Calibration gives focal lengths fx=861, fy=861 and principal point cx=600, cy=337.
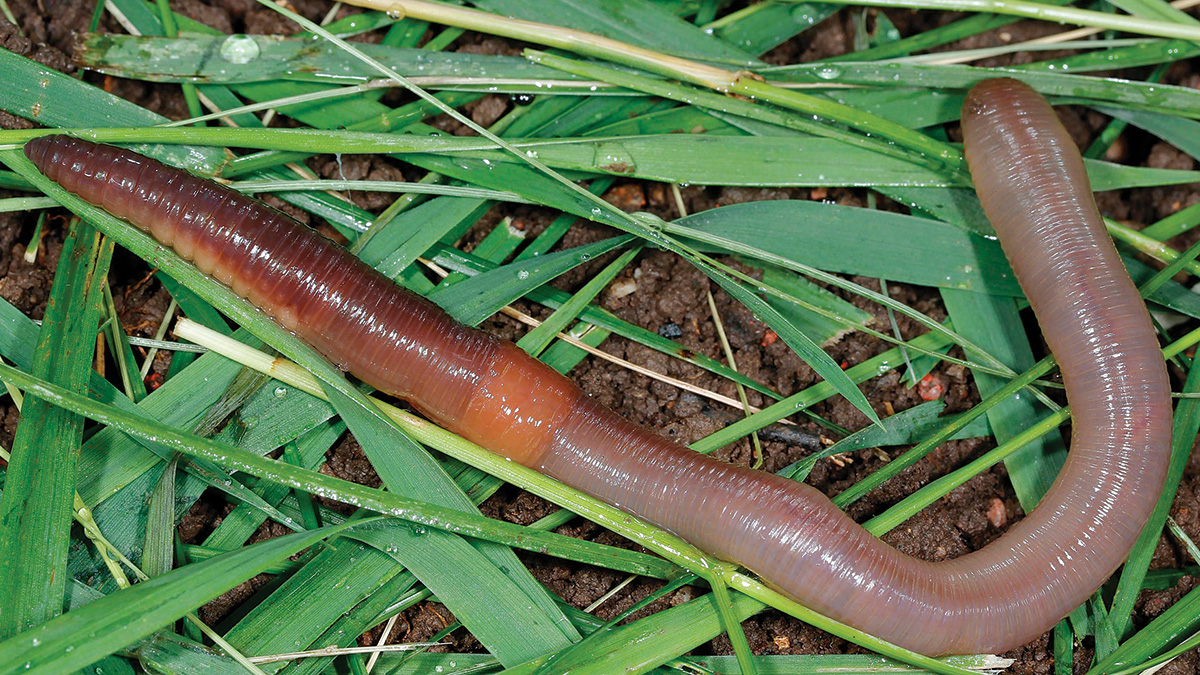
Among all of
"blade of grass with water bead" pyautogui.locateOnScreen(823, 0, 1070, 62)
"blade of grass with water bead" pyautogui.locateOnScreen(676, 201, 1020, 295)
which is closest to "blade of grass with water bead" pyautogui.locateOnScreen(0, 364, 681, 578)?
"blade of grass with water bead" pyautogui.locateOnScreen(676, 201, 1020, 295)

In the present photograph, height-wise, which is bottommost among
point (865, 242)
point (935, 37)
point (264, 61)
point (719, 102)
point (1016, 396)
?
point (1016, 396)

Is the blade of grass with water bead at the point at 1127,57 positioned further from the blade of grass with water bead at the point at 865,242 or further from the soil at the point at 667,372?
the blade of grass with water bead at the point at 865,242

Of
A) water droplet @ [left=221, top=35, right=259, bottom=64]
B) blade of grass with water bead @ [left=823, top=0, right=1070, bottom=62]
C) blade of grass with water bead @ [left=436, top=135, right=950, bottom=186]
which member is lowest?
blade of grass with water bead @ [left=436, top=135, right=950, bottom=186]

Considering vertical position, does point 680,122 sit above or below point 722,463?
Answer: above

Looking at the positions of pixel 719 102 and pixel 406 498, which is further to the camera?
pixel 719 102

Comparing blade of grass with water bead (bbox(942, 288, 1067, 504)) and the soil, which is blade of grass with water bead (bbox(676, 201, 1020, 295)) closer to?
blade of grass with water bead (bbox(942, 288, 1067, 504))

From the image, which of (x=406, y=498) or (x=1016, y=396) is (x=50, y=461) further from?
(x=1016, y=396)

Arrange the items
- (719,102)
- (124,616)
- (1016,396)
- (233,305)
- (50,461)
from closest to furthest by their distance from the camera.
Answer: (124,616) → (50,461) → (233,305) → (1016,396) → (719,102)

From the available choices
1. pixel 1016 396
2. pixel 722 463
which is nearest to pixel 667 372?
pixel 722 463

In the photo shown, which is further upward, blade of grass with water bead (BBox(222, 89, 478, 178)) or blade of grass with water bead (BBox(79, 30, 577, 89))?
blade of grass with water bead (BBox(79, 30, 577, 89))
